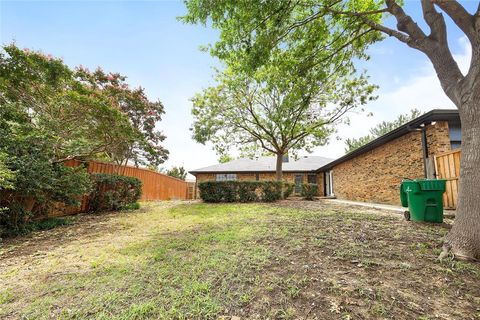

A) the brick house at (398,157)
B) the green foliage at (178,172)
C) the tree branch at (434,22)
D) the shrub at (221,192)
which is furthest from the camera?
the green foliage at (178,172)

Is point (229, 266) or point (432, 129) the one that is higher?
point (432, 129)

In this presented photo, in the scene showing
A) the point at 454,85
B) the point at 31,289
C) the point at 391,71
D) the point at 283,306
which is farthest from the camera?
the point at 391,71

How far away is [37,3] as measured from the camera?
552 cm

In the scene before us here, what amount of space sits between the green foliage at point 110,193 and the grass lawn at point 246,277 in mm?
3873

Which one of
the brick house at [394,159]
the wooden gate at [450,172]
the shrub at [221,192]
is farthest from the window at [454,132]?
the shrub at [221,192]

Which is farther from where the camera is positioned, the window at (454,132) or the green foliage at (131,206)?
the green foliage at (131,206)

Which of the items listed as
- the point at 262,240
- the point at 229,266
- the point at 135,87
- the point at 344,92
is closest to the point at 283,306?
the point at 229,266

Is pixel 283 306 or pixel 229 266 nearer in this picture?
pixel 283 306

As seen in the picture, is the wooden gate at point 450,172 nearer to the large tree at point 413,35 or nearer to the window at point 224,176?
the large tree at point 413,35

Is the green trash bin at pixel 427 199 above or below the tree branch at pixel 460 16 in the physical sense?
below

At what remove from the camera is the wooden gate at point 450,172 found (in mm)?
6438

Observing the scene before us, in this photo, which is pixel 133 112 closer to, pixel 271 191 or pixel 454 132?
pixel 271 191

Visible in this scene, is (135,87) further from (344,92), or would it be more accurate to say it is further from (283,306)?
(283,306)

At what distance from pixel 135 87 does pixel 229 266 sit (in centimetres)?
1422
